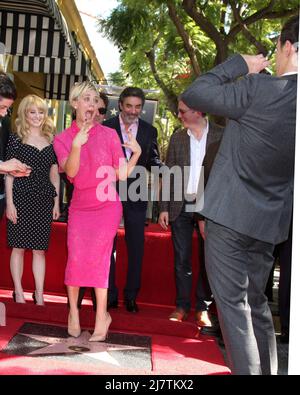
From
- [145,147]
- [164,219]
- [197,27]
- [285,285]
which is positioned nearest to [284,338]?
[285,285]

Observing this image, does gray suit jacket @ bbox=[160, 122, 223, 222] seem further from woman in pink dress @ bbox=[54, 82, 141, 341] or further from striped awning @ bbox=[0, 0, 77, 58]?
striped awning @ bbox=[0, 0, 77, 58]

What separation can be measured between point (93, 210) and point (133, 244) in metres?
1.11

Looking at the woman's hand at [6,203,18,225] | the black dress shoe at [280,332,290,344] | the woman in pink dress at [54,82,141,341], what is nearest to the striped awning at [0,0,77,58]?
the woman's hand at [6,203,18,225]

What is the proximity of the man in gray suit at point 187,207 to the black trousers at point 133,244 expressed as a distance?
0.19 metres

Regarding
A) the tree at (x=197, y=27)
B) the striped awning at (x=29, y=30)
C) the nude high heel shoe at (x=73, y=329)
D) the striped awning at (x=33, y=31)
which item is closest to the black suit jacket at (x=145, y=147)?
the nude high heel shoe at (x=73, y=329)

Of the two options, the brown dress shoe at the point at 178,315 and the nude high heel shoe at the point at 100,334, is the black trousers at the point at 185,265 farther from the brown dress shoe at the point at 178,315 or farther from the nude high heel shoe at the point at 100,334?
the nude high heel shoe at the point at 100,334

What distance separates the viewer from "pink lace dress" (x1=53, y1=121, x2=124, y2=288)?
445cm

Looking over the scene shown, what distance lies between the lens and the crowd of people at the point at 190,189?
10.2 feet

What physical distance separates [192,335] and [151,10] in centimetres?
1210

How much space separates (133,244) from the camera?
5512 millimetres

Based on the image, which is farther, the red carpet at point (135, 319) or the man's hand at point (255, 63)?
the red carpet at point (135, 319)

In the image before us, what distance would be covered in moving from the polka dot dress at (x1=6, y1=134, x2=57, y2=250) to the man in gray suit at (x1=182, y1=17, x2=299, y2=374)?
7.24 ft
